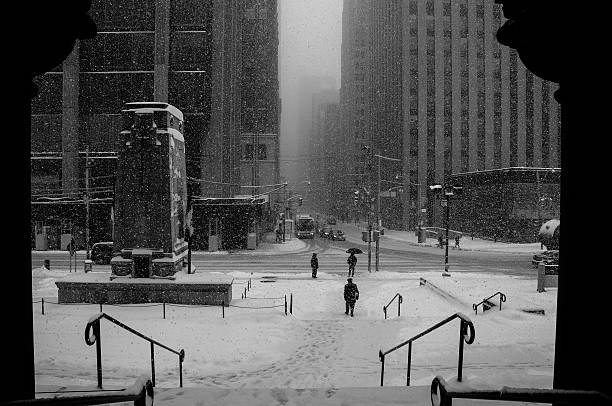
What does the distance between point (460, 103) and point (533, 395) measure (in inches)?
3243

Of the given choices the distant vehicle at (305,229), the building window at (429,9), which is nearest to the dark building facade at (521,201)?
the distant vehicle at (305,229)

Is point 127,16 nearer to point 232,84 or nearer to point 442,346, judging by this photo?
point 232,84

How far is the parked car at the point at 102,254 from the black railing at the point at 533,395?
3311 centimetres

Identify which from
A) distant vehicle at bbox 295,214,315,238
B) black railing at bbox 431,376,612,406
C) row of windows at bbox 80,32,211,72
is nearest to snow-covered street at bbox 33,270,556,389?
black railing at bbox 431,376,612,406

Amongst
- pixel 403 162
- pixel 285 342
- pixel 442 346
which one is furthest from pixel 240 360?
pixel 403 162

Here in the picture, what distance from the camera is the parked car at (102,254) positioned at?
112ft

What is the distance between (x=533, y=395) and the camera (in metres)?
3.52

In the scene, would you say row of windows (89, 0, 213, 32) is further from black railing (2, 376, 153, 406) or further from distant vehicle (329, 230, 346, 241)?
black railing (2, 376, 153, 406)

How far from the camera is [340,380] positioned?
969cm

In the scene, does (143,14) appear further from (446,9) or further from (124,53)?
(446,9)

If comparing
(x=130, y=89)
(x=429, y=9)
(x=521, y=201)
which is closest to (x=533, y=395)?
(x=130, y=89)

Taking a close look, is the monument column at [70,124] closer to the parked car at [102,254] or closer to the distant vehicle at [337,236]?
the parked car at [102,254]

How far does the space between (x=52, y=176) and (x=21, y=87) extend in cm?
4662

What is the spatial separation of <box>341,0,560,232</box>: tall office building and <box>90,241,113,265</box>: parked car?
2003 inches
